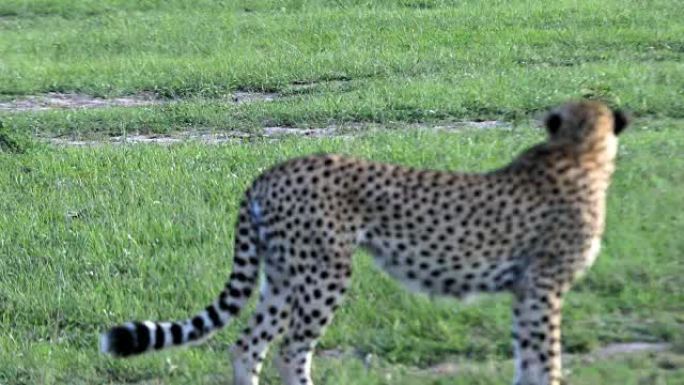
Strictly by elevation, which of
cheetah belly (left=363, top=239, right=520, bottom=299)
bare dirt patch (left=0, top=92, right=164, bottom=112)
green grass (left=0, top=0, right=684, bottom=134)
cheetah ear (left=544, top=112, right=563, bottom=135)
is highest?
cheetah ear (left=544, top=112, right=563, bottom=135)

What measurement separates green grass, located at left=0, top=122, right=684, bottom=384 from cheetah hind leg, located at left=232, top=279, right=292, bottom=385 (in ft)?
1.43

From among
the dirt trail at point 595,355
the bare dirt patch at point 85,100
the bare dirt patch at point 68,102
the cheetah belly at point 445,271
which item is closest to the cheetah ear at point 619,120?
the cheetah belly at point 445,271

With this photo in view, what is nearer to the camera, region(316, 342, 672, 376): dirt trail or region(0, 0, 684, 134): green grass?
region(316, 342, 672, 376): dirt trail

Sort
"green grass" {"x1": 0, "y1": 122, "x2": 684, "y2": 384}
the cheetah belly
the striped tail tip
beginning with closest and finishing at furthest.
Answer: the striped tail tip
the cheetah belly
"green grass" {"x1": 0, "y1": 122, "x2": 684, "y2": 384}

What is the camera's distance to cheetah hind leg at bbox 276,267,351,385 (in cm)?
562

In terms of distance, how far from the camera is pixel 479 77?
1379 cm

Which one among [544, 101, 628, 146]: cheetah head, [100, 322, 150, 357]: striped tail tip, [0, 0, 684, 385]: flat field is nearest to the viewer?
[100, 322, 150, 357]: striped tail tip

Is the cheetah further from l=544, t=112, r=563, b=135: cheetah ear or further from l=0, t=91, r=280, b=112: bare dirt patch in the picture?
l=0, t=91, r=280, b=112: bare dirt patch

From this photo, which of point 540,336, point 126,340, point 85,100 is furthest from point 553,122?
point 85,100

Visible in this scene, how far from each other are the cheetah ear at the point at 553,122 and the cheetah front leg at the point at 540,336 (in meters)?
0.71

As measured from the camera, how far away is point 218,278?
299 inches

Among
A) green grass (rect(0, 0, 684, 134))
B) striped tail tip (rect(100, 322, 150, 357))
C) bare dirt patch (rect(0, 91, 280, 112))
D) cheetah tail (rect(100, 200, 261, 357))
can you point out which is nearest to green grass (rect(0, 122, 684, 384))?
cheetah tail (rect(100, 200, 261, 357))

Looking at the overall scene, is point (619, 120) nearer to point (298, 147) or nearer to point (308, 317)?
point (308, 317)

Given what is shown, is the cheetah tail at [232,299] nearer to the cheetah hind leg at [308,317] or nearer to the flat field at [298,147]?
the cheetah hind leg at [308,317]
